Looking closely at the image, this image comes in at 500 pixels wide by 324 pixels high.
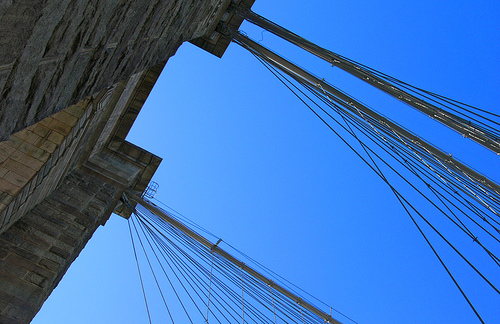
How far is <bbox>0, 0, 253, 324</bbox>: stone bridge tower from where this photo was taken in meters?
1.59

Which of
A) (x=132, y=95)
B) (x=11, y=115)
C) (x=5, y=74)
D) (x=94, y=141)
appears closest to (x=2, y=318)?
(x=94, y=141)

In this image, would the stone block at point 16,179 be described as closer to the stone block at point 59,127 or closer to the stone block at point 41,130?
the stone block at point 41,130

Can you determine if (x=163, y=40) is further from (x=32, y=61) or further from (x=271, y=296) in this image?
(x=271, y=296)

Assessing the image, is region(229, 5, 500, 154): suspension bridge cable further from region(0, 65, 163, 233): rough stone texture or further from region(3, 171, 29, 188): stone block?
region(3, 171, 29, 188): stone block

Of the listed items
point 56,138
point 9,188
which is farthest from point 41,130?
point 9,188

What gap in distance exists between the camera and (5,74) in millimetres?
1435

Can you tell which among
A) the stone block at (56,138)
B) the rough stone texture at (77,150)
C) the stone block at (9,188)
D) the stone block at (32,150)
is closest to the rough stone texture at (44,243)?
the rough stone texture at (77,150)

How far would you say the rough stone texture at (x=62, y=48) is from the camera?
141 cm

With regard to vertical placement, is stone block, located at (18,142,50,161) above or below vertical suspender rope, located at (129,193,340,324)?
below

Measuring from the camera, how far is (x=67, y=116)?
203 inches

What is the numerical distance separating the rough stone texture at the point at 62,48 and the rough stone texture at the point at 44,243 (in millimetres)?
3330

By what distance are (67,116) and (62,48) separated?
374 cm

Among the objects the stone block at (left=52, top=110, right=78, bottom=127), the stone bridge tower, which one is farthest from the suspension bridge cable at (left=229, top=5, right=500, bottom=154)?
the stone block at (left=52, top=110, right=78, bottom=127)

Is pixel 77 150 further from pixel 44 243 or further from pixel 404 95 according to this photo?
pixel 404 95
